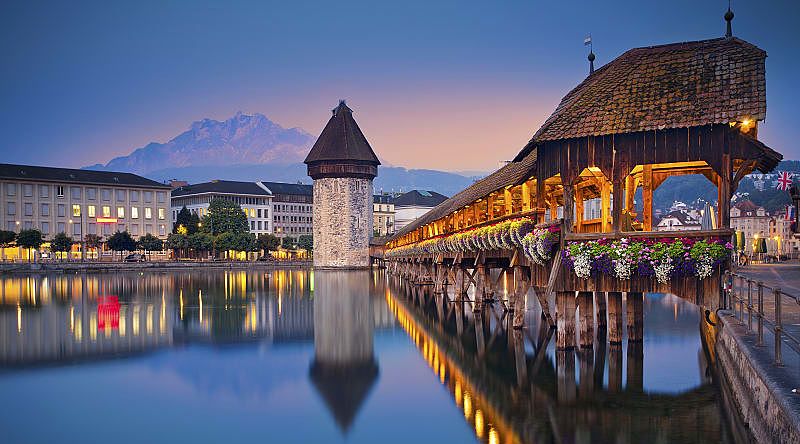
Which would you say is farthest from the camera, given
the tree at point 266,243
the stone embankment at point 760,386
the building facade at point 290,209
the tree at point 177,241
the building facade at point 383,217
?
the building facade at point 383,217

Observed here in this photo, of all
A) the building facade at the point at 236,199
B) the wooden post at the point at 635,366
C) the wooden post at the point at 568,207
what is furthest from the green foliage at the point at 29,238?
the wooden post at the point at 568,207

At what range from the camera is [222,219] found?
119 meters

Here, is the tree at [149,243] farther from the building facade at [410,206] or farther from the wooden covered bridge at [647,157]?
the wooden covered bridge at [647,157]

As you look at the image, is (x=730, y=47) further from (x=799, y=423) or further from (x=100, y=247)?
(x=100, y=247)

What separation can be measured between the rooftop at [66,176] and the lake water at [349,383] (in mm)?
89861

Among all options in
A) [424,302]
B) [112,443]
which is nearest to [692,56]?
[112,443]

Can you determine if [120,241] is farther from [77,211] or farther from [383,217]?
[383,217]

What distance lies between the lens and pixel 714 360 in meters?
17.9

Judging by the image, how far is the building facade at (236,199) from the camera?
14712 centimetres

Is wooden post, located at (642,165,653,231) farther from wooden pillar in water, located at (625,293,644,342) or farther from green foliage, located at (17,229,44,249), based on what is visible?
green foliage, located at (17,229,44,249)

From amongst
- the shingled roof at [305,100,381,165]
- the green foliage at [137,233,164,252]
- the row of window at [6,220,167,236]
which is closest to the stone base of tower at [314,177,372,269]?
the shingled roof at [305,100,381,165]

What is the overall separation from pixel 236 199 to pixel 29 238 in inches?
1991

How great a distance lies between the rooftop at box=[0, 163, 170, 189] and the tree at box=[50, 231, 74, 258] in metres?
9.92

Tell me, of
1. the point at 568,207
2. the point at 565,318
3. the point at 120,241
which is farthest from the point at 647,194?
the point at 120,241
